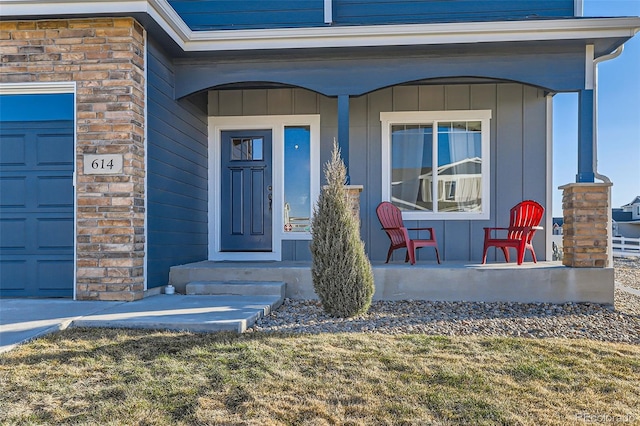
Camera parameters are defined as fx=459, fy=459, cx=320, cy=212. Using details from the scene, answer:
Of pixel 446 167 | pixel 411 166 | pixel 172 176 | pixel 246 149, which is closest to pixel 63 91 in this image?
pixel 172 176

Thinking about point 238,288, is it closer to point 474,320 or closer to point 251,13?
point 474,320

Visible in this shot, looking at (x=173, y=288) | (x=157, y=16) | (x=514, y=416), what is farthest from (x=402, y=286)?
(x=157, y=16)

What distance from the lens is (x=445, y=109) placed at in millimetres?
6043

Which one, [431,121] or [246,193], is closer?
[431,121]

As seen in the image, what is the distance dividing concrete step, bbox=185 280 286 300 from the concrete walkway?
0.19 metres

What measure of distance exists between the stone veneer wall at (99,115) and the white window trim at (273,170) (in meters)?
1.88

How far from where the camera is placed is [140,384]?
2.38 metres

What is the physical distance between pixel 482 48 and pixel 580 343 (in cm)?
322

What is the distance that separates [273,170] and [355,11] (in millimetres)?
2373

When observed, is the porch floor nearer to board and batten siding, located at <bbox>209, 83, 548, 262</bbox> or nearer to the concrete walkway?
the concrete walkway

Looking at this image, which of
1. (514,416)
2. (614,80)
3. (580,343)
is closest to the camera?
(514,416)

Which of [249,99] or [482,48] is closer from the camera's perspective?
[482,48]

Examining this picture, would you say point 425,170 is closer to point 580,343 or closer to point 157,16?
point 580,343

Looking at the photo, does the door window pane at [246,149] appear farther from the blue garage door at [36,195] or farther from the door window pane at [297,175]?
the blue garage door at [36,195]
